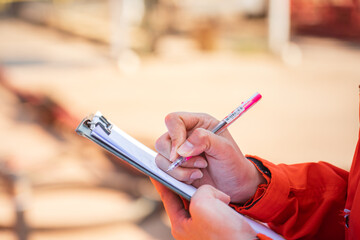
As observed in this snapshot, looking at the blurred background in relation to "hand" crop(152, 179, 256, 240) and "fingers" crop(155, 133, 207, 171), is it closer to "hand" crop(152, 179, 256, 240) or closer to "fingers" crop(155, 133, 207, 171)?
"fingers" crop(155, 133, 207, 171)

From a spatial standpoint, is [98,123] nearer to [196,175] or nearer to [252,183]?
[196,175]

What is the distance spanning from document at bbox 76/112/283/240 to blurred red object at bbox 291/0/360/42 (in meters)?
11.1

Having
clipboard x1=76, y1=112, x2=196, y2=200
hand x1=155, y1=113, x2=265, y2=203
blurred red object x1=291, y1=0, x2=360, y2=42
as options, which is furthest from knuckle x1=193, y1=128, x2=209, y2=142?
blurred red object x1=291, y1=0, x2=360, y2=42

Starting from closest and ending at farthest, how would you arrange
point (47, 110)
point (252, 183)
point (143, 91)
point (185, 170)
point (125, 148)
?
point (125, 148), point (185, 170), point (252, 183), point (47, 110), point (143, 91)

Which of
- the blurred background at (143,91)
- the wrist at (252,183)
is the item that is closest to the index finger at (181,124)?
the wrist at (252,183)

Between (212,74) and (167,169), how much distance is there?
716cm

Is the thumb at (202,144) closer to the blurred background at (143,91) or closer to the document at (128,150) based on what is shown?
the document at (128,150)

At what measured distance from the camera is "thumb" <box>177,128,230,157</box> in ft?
3.86

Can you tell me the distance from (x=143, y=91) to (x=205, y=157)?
586cm

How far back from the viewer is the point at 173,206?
3.80 feet

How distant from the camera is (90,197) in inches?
138

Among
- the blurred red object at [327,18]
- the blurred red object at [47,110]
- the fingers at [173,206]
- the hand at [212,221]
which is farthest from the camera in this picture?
the blurred red object at [327,18]

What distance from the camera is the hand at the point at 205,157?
1195 millimetres

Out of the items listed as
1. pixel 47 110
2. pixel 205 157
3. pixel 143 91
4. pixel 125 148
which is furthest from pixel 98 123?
pixel 143 91
